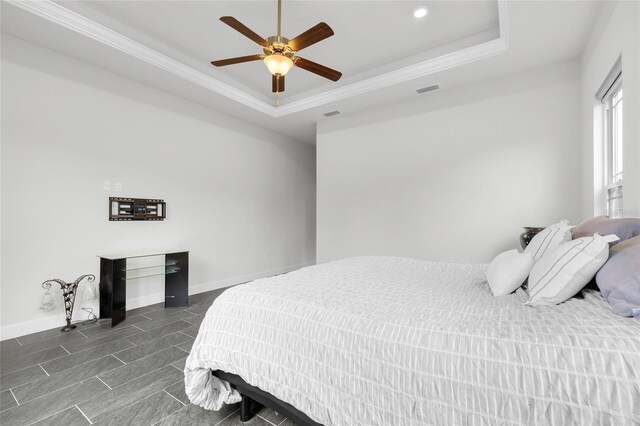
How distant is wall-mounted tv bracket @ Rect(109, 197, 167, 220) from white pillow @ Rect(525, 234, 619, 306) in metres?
4.01

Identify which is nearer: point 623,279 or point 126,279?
point 623,279

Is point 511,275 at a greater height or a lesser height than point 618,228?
lesser

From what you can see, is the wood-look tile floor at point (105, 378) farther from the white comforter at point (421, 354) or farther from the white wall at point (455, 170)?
the white wall at point (455, 170)

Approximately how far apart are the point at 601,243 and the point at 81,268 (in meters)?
4.31

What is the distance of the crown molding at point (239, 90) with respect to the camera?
2.59m

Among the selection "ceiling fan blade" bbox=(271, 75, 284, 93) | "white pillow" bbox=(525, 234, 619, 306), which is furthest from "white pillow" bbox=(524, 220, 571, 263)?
"ceiling fan blade" bbox=(271, 75, 284, 93)

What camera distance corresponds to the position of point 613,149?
2.69 meters

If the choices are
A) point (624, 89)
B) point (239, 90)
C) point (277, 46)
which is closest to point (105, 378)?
point (277, 46)

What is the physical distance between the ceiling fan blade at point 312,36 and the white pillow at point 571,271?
2027mm

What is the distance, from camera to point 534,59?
3.27 m

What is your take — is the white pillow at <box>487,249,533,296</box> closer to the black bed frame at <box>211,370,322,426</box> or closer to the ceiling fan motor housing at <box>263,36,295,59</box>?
the black bed frame at <box>211,370,322,426</box>

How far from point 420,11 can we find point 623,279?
9.40 feet

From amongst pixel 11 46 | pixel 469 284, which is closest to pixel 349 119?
pixel 469 284

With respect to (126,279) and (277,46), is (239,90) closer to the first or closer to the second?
(277,46)
